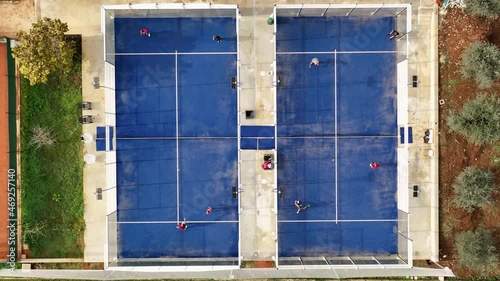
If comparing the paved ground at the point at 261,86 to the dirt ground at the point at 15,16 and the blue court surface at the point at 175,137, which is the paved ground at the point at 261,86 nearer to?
the dirt ground at the point at 15,16

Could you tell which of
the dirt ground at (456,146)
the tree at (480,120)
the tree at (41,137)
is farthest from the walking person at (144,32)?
the tree at (480,120)

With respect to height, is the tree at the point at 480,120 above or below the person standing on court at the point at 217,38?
below

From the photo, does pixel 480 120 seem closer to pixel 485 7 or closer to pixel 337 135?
pixel 485 7

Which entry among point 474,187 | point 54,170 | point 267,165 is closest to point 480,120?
point 474,187

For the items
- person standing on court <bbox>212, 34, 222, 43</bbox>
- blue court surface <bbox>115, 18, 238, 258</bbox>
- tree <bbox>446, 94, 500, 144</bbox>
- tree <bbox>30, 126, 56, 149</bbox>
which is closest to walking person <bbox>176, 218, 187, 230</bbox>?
blue court surface <bbox>115, 18, 238, 258</bbox>

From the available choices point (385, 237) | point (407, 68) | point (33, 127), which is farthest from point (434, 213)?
point (33, 127)

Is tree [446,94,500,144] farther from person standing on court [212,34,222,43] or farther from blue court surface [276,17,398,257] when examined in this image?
person standing on court [212,34,222,43]
